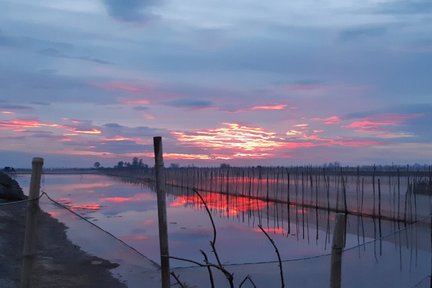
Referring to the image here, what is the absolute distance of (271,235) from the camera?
1497 centimetres

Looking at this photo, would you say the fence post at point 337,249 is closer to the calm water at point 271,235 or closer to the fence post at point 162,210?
the fence post at point 162,210

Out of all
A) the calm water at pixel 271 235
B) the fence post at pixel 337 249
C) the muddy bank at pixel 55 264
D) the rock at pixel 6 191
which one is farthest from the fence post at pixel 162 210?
the rock at pixel 6 191

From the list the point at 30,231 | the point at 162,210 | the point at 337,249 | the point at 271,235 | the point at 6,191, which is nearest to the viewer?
the point at 337,249

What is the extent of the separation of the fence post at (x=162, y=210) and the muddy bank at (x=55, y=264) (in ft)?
5.49

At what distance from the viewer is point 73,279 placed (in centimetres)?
599

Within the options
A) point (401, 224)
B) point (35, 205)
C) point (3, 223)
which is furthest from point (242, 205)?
point (35, 205)

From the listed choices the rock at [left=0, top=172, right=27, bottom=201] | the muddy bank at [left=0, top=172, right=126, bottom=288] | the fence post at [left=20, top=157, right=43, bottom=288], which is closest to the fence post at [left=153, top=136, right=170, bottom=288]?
the fence post at [left=20, top=157, right=43, bottom=288]

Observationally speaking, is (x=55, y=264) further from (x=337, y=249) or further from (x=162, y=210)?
(x=337, y=249)

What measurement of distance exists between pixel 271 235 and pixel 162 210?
12111mm

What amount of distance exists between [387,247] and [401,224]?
13.2 m

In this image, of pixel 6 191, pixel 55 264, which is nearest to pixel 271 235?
pixel 55 264

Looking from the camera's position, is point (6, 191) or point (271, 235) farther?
point (6, 191)

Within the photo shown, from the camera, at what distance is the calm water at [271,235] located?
4711mm

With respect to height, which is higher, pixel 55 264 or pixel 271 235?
pixel 55 264
